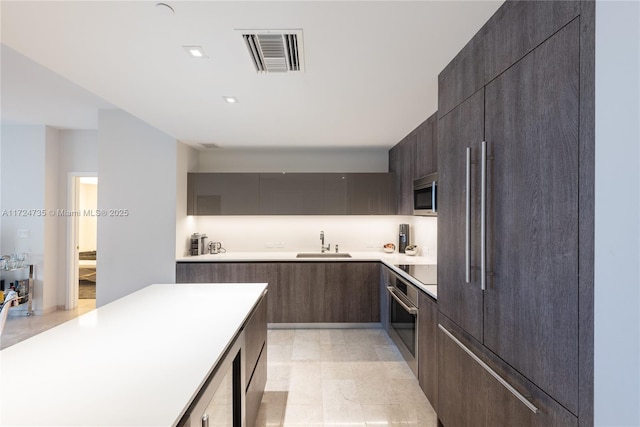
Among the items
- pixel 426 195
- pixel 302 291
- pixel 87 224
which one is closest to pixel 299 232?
pixel 302 291

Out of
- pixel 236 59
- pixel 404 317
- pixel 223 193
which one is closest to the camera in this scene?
pixel 236 59

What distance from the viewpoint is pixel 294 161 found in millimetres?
4805

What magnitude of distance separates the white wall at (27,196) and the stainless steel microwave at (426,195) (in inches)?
205

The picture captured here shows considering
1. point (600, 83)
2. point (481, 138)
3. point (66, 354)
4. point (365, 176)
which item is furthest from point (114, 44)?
point (365, 176)

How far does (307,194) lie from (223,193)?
1180mm

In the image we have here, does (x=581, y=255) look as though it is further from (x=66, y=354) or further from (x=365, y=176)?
(x=365, y=176)

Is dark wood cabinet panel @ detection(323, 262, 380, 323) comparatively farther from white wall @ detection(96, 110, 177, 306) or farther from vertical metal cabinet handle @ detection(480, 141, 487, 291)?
vertical metal cabinet handle @ detection(480, 141, 487, 291)

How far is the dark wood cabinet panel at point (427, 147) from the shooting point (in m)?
3.04

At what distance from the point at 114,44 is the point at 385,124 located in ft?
8.05

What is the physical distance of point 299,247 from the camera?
4797mm

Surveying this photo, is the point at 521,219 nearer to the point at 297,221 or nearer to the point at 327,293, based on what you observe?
the point at 327,293

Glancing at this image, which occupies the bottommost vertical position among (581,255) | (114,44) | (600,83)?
(581,255)

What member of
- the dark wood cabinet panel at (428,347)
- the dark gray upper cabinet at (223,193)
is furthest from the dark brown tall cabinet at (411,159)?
the dark gray upper cabinet at (223,193)

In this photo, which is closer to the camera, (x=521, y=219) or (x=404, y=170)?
(x=521, y=219)
